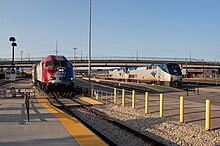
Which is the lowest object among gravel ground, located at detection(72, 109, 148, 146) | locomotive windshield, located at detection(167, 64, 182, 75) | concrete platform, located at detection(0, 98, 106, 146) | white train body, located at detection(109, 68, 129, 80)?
gravel ground, located at detection(72, 109, 148, 146)

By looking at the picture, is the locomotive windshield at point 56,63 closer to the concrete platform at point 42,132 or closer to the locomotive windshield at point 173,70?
the concrete platform at point 42,132

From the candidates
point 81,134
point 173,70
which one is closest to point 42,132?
point 81,134

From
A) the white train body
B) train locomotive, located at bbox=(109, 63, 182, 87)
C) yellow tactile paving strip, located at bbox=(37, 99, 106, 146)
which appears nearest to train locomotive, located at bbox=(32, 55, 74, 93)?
yellow tactile paving strip, located at bbox=(37, 99, 106, 146)

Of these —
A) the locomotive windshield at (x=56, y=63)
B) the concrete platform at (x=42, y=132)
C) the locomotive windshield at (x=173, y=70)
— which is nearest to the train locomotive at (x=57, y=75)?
the locomotive windshield at (x=56, y=63)

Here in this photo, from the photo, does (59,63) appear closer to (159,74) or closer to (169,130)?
(169,130)

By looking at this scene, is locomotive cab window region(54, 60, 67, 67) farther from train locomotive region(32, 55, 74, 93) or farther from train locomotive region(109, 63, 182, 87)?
train locomotive region(109, 63, 182, 87)

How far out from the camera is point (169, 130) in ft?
35.8

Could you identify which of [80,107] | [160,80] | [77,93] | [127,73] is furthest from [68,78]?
[127,73]

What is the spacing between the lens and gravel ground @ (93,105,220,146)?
30.3ft

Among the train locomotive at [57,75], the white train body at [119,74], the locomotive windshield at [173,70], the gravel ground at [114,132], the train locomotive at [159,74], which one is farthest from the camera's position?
the white train body at [119,74]

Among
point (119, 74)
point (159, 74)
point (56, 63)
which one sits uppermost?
point (56, 63)

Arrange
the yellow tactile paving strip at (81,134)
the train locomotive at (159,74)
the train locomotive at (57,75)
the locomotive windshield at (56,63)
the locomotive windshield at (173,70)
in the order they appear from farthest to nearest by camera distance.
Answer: the locomotive windshield at (173,70) < the train locomotive at (159,74) < the locomotive windshield at (56,63) < the train locomotive at (57,75) < the yellow tactile paving strip at (81,134)

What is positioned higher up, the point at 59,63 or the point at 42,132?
the point at 59,63

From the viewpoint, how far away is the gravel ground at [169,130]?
925cm
